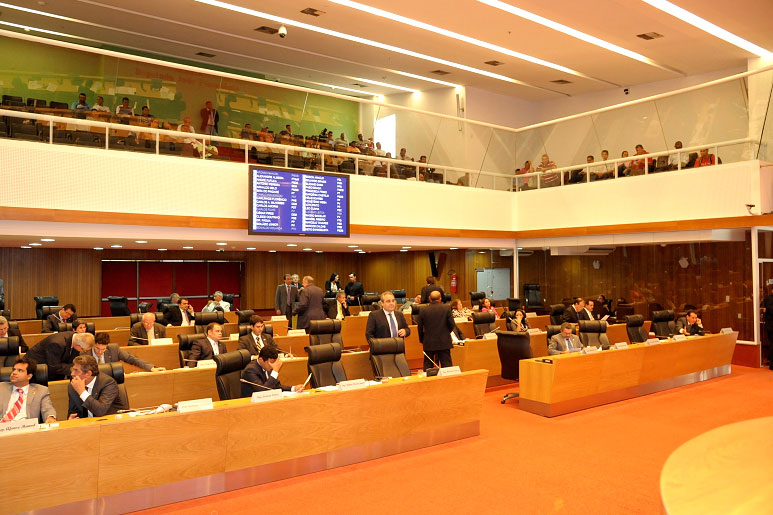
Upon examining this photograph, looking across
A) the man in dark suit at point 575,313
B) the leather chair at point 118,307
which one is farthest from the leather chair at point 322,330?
the leather chair at point 118,307

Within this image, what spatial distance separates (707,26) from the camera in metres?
13.8

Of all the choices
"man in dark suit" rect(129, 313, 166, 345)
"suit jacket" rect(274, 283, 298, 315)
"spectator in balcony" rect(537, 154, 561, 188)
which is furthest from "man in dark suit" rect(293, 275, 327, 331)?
"spectator in balcony" rect(537, 154, 561, 188)

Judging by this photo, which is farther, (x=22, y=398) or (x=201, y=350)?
(x=201, y=350)

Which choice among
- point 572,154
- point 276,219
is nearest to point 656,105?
point 572,154

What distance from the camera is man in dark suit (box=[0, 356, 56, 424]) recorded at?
502 cm

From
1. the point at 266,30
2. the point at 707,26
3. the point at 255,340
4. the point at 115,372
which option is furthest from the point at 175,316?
the point at 707,26

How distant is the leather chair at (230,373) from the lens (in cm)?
589

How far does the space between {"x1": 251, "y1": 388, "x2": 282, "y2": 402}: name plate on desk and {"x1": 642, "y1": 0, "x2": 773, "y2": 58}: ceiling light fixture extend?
11442 mm

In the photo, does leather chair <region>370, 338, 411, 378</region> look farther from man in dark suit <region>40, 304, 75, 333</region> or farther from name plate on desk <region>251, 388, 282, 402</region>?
man in dark suit <region>40, 304, 75, 333</region>

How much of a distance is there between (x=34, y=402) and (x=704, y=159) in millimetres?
11679

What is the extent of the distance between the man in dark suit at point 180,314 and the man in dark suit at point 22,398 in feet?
17.9

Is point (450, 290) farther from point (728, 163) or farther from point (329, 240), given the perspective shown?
point (728, 163)

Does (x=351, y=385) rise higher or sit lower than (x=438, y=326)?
lower

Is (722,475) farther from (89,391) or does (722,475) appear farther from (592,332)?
(592,332)
